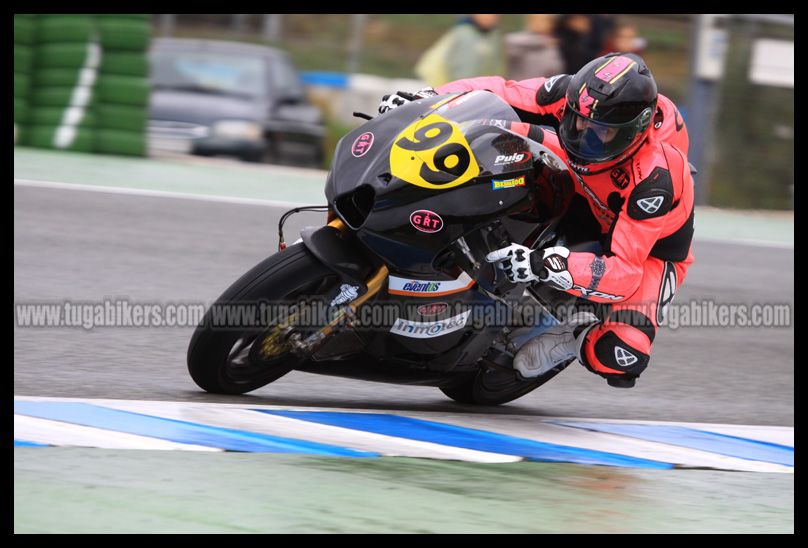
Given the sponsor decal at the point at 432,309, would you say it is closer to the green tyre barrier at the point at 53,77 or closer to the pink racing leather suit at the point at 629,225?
the pink racing leather suit at the point at 629,225

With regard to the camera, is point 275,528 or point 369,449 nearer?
point 275,528

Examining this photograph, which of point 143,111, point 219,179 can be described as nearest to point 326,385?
point 219,179

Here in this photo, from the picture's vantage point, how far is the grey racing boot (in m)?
4.74

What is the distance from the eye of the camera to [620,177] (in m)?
4.41

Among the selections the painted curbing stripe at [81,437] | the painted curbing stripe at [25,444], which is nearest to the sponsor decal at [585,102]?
the painted curbing stripe at [81,437]

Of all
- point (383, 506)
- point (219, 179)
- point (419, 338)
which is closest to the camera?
point (383, 506)

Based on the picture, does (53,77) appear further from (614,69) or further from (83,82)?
(614,69)

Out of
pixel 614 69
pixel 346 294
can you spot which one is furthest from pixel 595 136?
pixel 346 294

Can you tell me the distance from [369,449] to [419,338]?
1.79 ft

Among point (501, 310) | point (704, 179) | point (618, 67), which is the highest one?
point (618, 67)

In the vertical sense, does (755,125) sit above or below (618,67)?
below

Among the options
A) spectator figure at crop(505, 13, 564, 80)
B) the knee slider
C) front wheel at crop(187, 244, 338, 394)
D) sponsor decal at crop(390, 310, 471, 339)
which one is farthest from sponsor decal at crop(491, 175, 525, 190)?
spectator figure at crop(505, 13, 564, 80)

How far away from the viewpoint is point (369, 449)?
4082 millimetres
